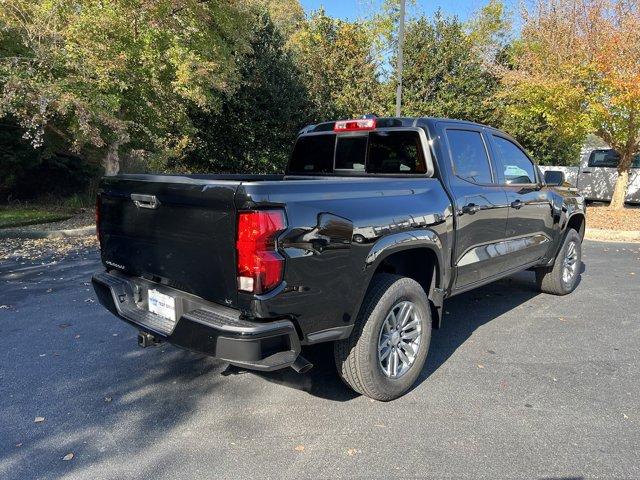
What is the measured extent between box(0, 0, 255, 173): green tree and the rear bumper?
616cm

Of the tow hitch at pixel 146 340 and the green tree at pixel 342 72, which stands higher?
the green tree at pixel 342 72

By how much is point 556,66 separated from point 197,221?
10.9 metres

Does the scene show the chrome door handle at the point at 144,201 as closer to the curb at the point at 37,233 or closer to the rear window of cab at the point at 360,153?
the rear window of cab at the point at 360,153

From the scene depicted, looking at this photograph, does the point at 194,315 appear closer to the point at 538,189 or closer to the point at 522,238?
the point at 522,238

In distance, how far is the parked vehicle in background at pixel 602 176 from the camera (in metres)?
14.4

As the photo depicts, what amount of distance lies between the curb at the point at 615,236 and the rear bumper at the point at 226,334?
9412 millimetres

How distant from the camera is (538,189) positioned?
16.2 feet

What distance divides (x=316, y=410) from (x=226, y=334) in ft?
3.31

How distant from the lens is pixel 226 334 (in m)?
2.43

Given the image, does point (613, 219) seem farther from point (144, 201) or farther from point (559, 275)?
point (144, 201)

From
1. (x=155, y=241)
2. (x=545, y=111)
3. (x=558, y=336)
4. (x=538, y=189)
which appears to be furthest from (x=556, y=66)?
(x=155, y=241)

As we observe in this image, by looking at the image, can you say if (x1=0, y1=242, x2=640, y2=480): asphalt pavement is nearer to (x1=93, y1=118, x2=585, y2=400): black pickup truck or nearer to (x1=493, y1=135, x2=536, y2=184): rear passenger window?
(x1=93, y1=118, x2=585, y2=400): black pickup truck

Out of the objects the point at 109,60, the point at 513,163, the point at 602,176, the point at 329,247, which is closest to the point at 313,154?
the point at 513,163

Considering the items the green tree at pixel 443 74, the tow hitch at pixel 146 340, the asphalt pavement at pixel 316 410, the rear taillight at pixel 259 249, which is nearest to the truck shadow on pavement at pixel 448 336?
the asphalt pavement at pixel 316 410
